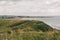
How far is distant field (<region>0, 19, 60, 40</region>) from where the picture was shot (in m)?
Result: 2.09

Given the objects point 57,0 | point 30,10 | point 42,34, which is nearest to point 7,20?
point 30,10

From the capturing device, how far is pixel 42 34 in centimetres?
212

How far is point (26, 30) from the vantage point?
214 centimetres

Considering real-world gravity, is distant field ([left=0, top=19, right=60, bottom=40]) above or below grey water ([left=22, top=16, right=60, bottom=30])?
below

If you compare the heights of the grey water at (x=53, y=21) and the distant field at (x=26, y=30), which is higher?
the grey water at (x=53, y=21)

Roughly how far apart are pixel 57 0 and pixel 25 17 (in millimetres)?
581

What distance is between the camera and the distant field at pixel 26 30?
6.87ft

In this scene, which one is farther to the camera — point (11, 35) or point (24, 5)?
point (24, 5)

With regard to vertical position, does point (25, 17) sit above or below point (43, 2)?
below

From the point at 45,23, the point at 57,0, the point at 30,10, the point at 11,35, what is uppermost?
the point at 57,0

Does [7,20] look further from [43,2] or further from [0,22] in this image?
[43,2]

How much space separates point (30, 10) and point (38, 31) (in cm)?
36

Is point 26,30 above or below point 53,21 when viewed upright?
below

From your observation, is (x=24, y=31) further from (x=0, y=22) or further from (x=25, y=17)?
(x=0, y=22)
